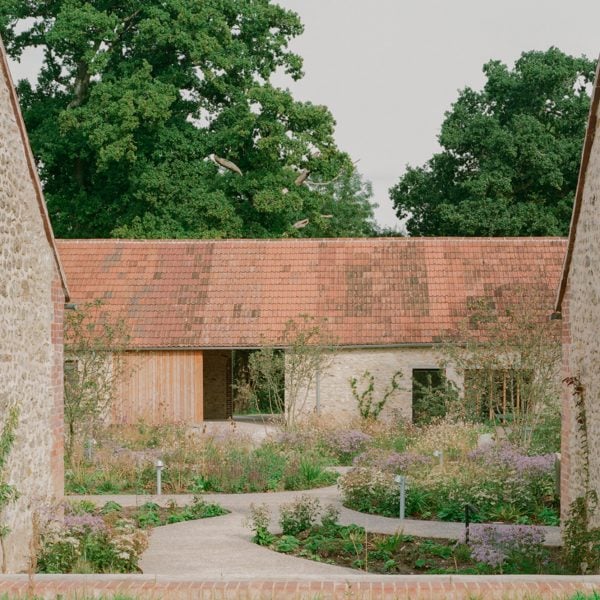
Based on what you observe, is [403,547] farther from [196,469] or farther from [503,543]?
[196,469]

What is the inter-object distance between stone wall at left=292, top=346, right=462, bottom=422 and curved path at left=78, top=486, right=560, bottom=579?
9.12 metres

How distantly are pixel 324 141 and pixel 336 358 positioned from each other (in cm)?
1098

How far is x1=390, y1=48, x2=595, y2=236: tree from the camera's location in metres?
37.0

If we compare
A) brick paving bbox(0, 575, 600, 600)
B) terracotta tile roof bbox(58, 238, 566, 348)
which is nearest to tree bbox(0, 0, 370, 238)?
terracotta tile roof bbox(58, 238, 566, 348)

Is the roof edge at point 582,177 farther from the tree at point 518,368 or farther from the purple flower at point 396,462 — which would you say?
the tree at point 518,368

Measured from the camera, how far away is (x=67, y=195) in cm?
3622

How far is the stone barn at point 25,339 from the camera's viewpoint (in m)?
11.2

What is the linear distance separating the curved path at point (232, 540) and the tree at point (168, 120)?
60.2ft

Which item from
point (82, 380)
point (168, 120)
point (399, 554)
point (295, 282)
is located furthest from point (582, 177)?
point (168, 120)

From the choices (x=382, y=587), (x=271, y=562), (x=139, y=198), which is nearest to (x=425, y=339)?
(x=139, y=198)

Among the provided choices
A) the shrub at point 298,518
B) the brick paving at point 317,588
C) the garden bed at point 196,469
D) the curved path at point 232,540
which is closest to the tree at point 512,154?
Answer: the garden bed at point 196,469

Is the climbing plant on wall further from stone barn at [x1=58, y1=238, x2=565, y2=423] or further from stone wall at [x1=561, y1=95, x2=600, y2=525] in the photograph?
stone barn at [x1=58, y1=238, x2=565, y2=423]

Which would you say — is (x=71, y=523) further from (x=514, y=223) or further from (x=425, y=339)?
(x=514, y=223)

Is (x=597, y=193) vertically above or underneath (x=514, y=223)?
underneath
